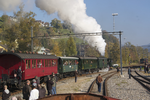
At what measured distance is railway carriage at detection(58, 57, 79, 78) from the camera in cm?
2492

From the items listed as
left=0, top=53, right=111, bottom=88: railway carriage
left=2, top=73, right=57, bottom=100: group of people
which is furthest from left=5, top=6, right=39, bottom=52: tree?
left=2, top=73, right=57, bottom=100: group of people

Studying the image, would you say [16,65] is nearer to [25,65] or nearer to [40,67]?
[25,65]

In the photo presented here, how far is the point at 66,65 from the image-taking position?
86.4 ft

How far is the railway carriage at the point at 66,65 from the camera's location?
2492 cm

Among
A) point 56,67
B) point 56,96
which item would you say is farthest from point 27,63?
point 56,96

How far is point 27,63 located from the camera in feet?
54.1

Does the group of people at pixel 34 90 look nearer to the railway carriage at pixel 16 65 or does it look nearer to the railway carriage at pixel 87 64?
the railway carriage at pixel 16 65

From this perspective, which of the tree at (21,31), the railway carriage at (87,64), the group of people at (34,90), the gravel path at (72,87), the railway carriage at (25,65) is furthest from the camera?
the tree at (21,31)

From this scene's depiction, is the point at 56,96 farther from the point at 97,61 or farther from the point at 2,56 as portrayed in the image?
the point at 97,61

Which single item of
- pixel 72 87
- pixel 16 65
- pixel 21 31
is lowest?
pixel 72 87

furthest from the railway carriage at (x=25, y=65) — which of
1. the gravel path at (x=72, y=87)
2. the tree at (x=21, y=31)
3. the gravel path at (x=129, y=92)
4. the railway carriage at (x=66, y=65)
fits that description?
the tree at (x=21, y=31)

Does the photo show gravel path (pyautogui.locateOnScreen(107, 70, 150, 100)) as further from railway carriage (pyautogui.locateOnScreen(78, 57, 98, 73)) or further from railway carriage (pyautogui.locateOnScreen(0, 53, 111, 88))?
railway carriage (pyautogui.locateOnScreen(78, 57, 98, 73))

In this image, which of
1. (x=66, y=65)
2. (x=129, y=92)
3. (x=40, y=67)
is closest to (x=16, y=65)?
(x=40, y=67)

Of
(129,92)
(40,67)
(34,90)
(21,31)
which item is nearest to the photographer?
(34,90)
